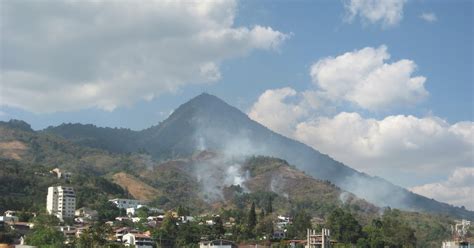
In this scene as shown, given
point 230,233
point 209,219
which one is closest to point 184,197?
point 209,219

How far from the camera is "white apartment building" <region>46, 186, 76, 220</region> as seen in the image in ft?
346

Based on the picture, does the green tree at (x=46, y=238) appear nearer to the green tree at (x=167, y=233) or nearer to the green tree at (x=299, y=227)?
the green tree at (x=167, y=233)

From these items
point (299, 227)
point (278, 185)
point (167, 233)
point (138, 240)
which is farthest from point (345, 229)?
point (278, 185)

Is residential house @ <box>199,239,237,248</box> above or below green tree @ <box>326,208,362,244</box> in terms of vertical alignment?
below

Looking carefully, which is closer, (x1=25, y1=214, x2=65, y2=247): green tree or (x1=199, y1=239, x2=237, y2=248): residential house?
(x1=25, y1=214, x2=65, y2=247): green tree

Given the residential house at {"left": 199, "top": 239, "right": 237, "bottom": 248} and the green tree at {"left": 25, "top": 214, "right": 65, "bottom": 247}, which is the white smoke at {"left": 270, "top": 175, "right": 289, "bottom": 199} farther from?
the green tree at {"left": 25, "top": 214, "right": 65, "bottom": 247}

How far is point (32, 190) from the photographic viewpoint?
115 metres

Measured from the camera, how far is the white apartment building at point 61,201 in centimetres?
10544

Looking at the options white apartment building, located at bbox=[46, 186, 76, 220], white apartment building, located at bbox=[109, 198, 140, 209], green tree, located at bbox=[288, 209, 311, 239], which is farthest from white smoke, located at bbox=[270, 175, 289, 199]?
green tree, located at bbox=[288, 209, 311, 239]

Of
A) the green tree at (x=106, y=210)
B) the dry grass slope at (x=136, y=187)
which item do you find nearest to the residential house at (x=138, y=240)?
the green tree at (x=106, y=210)

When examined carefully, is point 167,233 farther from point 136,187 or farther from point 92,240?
point 136,187

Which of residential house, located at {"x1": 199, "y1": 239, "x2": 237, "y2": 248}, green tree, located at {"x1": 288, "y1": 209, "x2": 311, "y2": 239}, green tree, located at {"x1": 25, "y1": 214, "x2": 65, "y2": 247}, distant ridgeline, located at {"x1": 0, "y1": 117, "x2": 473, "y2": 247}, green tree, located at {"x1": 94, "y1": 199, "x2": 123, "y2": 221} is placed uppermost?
distant ridgeline, located at {"x1": 0, "y1": 117, "x2": 473, "y2": 247}

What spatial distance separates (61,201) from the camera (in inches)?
4181

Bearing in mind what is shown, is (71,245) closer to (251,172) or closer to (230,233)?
(230,233)
